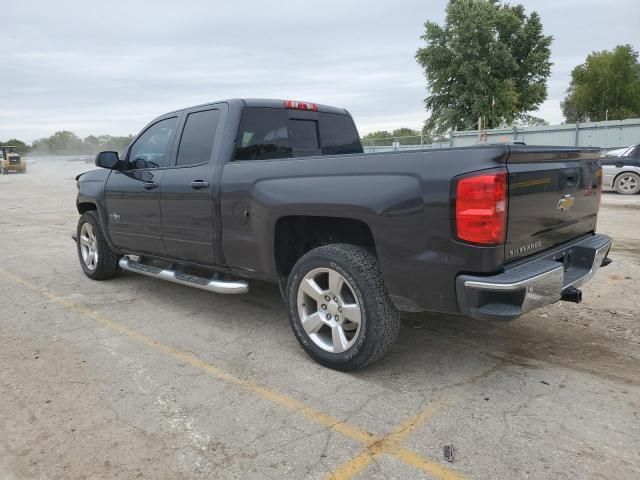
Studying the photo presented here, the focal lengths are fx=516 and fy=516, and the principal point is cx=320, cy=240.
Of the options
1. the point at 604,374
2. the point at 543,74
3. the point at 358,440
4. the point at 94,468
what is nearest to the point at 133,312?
the point at 94,468

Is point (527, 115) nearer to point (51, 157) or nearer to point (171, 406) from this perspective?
point (171, 406)

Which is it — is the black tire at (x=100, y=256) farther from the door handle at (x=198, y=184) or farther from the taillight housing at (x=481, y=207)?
the taillight housing at (x=481, y=207)

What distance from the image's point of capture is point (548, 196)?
312 centimetres

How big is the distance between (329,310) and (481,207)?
1.27 meters

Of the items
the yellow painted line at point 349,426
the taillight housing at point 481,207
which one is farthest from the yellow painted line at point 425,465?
the taillight housing at point 481,207

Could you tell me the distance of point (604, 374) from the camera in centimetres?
332

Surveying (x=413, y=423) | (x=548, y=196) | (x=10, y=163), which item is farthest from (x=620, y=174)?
(x=10, y=163)

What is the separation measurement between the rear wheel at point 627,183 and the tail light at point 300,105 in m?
12.4

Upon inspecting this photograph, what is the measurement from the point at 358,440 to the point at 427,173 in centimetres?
146

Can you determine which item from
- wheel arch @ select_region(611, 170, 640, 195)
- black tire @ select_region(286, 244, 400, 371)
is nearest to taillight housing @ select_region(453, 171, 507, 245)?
black tire @ select_region(286, 244, 400, 371)

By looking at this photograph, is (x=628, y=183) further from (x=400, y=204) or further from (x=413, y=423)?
(x=413, y=423)

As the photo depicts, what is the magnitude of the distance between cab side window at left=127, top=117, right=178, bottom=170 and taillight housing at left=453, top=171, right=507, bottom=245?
3.08 metres

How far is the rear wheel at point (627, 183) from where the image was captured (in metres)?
14.0

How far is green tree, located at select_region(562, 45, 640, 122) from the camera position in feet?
171
